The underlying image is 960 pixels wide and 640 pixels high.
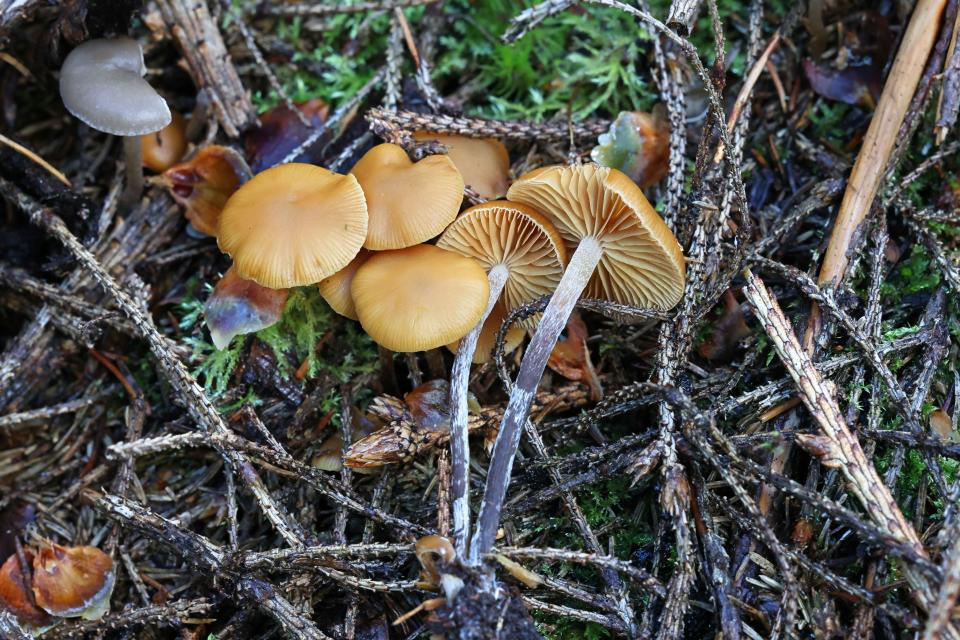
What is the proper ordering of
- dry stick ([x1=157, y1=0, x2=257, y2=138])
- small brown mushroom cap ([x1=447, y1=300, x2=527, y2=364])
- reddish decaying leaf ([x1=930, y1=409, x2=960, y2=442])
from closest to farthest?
reddish decaying leaf ([x1=930, y1=409, x2=960, y2=442])
small brown mushroom cap ([x1=447, y1=300, x2=527, y2=364])
dry stick ([x1=157, y1=0, x2=257, y2=138])

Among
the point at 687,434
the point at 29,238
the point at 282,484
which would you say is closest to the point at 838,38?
the point at 687,434

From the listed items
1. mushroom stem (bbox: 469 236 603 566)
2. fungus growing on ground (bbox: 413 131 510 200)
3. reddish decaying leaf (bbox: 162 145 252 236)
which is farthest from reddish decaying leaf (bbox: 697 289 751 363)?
reddish decaying leaf (bbox: 162 145 252 236)

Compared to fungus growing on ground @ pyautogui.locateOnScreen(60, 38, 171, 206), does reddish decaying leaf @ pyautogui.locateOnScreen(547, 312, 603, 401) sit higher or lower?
lower

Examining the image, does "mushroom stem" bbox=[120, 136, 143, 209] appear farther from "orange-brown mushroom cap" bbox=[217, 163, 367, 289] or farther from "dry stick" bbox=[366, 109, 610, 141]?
"dry stick" bbox=[366, 109, 610, 141]

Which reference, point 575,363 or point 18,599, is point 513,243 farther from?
point 18,599

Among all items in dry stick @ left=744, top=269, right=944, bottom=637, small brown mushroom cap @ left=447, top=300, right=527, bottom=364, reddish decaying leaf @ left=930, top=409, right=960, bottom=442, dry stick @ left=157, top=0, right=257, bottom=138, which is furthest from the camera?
dry stick @ left=157, top=0, right=257, bottom=138

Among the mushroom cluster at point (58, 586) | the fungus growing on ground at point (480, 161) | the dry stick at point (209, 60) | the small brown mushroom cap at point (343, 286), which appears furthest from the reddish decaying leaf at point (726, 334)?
the mushroom cluster at point (58, 586)

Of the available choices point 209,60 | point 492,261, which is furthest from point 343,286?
point 209,60

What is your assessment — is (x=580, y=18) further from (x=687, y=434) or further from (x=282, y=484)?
(x=282, y=484)
